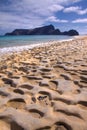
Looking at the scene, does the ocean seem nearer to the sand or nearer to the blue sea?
the blue sea

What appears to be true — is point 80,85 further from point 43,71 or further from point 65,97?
point 43,71

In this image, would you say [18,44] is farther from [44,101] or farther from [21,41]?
[44,101]

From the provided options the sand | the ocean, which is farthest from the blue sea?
the sand

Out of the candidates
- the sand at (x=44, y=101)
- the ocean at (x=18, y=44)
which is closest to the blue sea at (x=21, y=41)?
the ocean at (x=18, y=44)

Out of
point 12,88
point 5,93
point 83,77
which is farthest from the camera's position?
point 83,77

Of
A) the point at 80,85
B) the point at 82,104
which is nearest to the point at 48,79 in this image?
the point at 80,85

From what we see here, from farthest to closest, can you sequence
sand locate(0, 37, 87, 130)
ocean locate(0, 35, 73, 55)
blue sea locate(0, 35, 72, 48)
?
blue sea locate(0, 35, 72, 48), ocean locate(0, 35, 73, 55), sand locate(0, 37, 87, 130)

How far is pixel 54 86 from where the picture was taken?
13.5 feet

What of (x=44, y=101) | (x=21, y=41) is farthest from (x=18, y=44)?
(x=44, y=101)

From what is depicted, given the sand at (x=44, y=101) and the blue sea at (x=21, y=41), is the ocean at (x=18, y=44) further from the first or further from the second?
the sand at (x=44, y=101)

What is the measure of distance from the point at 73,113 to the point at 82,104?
1.28 feet

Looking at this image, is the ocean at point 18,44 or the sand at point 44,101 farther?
the ocean at point 18,44

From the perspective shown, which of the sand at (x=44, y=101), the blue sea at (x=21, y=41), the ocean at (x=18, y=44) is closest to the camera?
the sand at (x=44, y=101)

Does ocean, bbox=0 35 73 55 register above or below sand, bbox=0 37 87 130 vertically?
below
